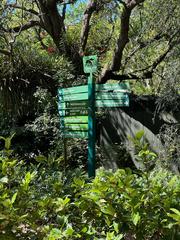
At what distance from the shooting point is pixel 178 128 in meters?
5.65

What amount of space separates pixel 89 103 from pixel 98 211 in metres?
2.72

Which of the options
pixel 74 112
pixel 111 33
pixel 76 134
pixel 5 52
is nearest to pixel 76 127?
pixel 76 134

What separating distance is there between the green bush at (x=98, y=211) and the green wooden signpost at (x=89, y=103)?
2.34m

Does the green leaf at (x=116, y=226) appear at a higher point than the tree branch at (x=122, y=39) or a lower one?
lower

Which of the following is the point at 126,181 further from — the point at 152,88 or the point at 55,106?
the point at 152,88

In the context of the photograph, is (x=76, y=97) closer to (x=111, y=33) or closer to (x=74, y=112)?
(x=74, y=112)

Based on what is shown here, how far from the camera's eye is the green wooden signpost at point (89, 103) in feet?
15.6

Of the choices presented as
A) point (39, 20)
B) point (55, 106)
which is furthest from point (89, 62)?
point (39, 20)

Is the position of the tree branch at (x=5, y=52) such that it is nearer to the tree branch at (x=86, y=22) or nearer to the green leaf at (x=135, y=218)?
the tree branch at (x=86, y=22)

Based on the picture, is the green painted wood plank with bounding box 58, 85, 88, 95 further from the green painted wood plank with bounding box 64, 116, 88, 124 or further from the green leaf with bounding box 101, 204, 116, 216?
the green leaf with bounding box 101, 204, 116, 216

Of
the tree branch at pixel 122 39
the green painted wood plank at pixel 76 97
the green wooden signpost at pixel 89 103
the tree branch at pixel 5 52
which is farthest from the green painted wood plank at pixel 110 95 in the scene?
the tree branch at pixel 5 52

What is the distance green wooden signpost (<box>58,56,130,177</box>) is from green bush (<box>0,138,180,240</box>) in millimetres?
2336

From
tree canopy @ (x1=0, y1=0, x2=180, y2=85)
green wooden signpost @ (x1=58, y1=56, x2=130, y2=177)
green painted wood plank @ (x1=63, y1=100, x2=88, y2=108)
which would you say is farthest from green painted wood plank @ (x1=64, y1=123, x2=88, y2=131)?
tree canopy @ (x1=0, y1=0, x2=180, y2=85)

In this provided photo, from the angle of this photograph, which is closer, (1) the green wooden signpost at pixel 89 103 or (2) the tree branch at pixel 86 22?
(1) the green wooden signpost at pixel 89 103
